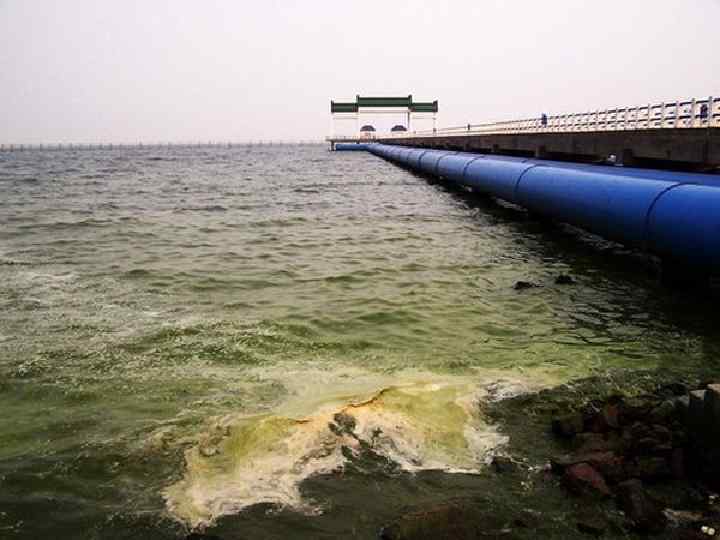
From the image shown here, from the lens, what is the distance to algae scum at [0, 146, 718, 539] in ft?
13.5

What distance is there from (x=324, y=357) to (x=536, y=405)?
2.51 meters

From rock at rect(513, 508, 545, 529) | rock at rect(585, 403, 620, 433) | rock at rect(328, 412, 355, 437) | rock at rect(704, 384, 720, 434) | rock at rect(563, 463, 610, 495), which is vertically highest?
rock at rect(704, 384, 720, 434)

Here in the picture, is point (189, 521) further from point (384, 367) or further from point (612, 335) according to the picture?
point (612, 335)

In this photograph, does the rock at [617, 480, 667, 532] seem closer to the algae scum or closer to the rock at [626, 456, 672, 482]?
the rock at [626, 456, 672, 482]

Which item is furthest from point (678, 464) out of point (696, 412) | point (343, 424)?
point (343, 424)

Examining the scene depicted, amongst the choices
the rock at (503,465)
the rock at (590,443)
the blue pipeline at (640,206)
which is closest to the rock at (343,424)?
the rock at (503,465)

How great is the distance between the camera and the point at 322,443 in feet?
15.7

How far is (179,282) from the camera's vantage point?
34.6ft

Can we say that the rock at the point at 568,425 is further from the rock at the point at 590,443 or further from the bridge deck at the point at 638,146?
the bridge deck at the point at 638,146

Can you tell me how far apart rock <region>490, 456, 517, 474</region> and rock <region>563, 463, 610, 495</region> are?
42cm

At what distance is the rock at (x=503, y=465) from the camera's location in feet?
14.3

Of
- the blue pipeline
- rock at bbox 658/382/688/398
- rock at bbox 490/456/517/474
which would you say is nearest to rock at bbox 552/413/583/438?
rock at bbox 490/456/517/474

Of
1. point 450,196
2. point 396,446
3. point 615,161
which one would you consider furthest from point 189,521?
point 450,196

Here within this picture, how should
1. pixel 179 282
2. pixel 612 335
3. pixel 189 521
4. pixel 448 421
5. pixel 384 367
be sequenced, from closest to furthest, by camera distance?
pixel 189 521
pixel 448 421
pixel 384 367
pixel 612 335
pixel 179 282
